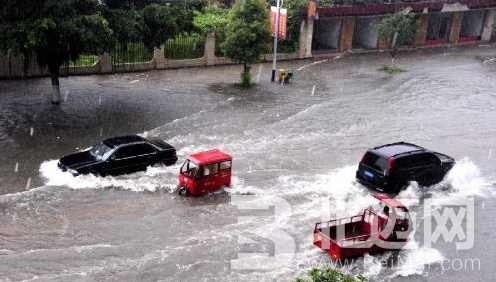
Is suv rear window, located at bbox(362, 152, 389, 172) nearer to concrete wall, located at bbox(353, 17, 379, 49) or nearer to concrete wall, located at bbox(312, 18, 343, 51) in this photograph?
concrete wall, located at bbox(312, 18, 343, 51)

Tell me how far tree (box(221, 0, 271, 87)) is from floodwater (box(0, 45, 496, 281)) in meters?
2.09

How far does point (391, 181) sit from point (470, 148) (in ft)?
25.1

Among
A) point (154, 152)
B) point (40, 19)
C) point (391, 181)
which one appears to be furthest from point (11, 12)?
point (391, 181)

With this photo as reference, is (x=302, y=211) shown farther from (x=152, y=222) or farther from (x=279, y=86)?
(x=279, y=86)

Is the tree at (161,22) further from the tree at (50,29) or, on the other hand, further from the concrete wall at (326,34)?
the concrete wall at (326,34)

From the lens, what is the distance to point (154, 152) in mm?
20672

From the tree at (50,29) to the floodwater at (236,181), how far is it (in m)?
3.54

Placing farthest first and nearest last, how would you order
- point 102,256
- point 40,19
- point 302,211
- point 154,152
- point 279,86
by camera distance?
point 279,86 < point 40,19 < point 154,152 < point 302,211 < point 102,256

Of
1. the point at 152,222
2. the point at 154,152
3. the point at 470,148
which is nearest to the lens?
the point at 152,222

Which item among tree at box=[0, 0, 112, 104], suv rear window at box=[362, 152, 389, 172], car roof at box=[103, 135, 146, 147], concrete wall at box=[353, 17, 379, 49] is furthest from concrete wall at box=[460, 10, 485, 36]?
car roof at box=[103, 135, 146, 147]

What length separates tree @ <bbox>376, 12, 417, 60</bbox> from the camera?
3916cm

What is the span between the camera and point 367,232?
16.5 m

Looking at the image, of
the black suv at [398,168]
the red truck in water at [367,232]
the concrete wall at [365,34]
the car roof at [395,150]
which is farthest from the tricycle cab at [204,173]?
the concrete wall at [365,34]

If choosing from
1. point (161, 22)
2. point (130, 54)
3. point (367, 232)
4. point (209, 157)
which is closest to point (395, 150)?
point (367, 232)
